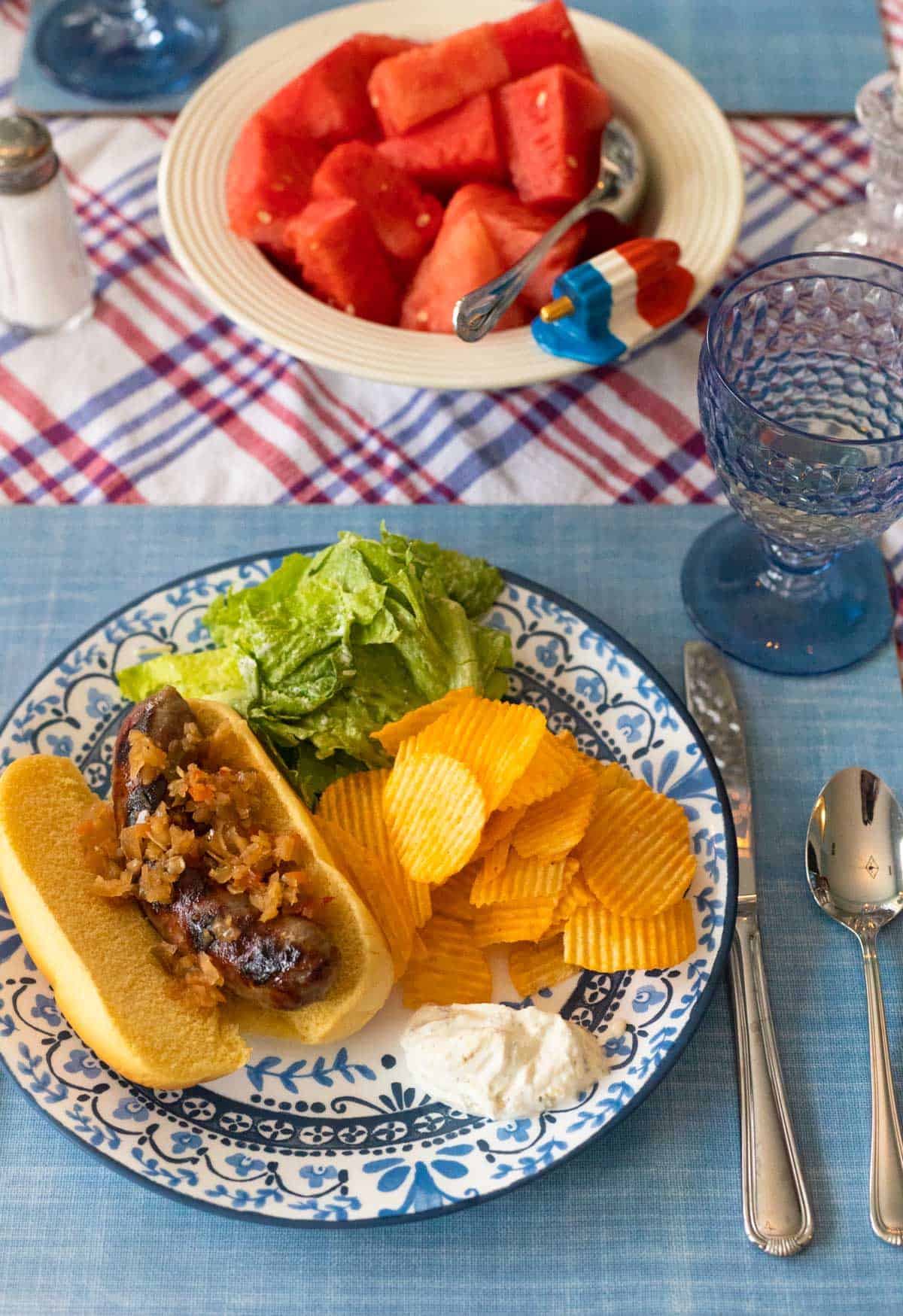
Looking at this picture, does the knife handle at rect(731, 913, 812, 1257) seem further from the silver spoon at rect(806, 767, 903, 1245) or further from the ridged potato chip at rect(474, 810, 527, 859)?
the ridged potato chip at rect(474, 810, 527, 859)

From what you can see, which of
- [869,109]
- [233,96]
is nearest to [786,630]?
[869,109]

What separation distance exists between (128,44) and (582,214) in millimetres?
1495

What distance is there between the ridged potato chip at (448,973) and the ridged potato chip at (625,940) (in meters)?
0.14

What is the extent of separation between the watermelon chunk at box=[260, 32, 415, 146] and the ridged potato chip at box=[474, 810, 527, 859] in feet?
5.22

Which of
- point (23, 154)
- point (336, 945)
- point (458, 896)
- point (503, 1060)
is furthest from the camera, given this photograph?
point (23, 154)

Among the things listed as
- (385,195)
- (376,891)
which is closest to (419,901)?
(376,891)

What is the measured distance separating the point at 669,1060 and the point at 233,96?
2.26 meters

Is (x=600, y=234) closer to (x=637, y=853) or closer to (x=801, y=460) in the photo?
(x=801, y=460)

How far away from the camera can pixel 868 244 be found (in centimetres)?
283

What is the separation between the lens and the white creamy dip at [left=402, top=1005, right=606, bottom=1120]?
65.4 inches

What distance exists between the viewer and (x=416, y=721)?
1936 millimetres

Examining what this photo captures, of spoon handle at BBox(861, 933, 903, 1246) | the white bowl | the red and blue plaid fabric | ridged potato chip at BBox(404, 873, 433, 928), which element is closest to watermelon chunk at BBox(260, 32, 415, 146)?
the white bowl

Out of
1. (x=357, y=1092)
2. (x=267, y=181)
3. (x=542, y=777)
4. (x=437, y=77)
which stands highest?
(x=437, y=77)

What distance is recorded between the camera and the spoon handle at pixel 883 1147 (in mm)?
1650
